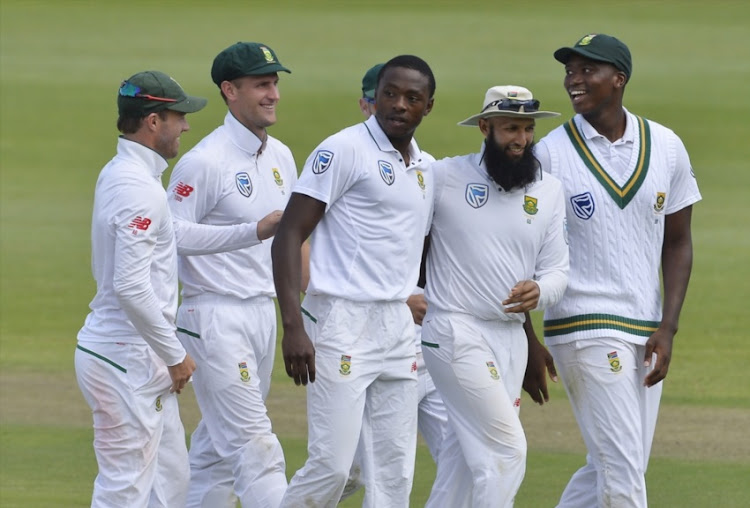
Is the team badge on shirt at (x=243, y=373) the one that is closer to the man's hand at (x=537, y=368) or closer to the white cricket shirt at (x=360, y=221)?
the white cricket shirt at (x=360, y=221)

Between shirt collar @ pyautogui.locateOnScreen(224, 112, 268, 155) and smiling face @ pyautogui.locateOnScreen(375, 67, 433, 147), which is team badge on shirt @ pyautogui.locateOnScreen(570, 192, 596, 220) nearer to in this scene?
smiling face @ pyautogui.locateOnScreen(375, 67, 433, 147)

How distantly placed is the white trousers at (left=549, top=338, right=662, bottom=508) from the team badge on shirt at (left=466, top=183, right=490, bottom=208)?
72 cm

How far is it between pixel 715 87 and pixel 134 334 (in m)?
22.6

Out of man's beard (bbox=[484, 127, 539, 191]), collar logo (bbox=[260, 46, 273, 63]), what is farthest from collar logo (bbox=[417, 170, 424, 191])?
collar logo (bbox=[260, 46, 273, 63])

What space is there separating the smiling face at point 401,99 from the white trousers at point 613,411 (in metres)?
1.19

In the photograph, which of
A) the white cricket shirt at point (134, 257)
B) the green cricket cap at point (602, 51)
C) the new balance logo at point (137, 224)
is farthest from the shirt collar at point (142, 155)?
the green cricket cap at point (602, 51)

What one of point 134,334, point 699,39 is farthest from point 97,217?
point 699,39

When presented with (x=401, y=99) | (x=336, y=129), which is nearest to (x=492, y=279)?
(x=401, y=99)

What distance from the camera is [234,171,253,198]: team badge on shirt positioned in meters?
6.36

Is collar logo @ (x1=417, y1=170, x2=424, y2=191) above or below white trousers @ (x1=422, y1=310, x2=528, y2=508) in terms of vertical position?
above

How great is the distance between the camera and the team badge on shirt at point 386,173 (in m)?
5.49

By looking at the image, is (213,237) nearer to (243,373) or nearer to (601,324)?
(243,373)

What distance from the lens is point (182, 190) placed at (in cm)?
626

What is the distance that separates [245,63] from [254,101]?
174 mm
